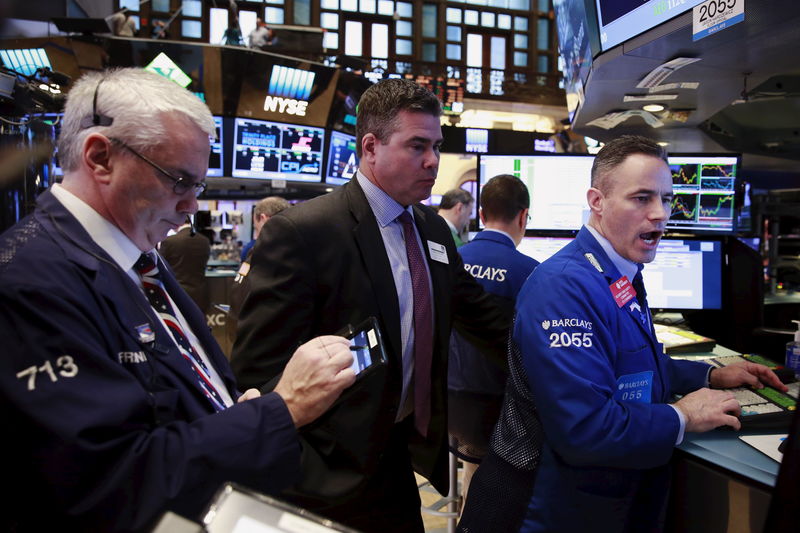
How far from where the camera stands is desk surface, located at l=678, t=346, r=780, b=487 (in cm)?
141

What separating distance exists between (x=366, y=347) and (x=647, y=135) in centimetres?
325

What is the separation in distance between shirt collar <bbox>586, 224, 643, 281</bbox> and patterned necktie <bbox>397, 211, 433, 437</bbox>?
0.56 m

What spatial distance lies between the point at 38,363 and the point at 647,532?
Result: 1.54 metres

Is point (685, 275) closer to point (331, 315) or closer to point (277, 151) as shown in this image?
point (331, 315)

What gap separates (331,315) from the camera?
1.83 m

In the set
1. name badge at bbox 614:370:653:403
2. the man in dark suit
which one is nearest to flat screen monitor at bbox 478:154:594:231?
the man in dark suit

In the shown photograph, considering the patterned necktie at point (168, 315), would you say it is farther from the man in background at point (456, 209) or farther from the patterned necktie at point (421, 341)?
the man in background at point (456, 209)

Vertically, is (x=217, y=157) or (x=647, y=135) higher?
(x=217, y=157)

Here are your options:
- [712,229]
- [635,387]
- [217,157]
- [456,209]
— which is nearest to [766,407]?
[635,387]

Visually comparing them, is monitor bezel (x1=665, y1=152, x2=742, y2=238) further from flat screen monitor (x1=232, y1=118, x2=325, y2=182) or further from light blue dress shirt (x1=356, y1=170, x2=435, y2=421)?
flat screen monitor (x1=232, y1=118, x2=325, y2=182)

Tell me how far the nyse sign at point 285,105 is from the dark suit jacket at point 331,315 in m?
5.89

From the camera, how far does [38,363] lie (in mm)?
847

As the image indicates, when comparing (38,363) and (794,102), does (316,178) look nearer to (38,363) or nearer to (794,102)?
(794,102)

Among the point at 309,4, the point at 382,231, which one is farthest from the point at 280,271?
the point at 309,4
